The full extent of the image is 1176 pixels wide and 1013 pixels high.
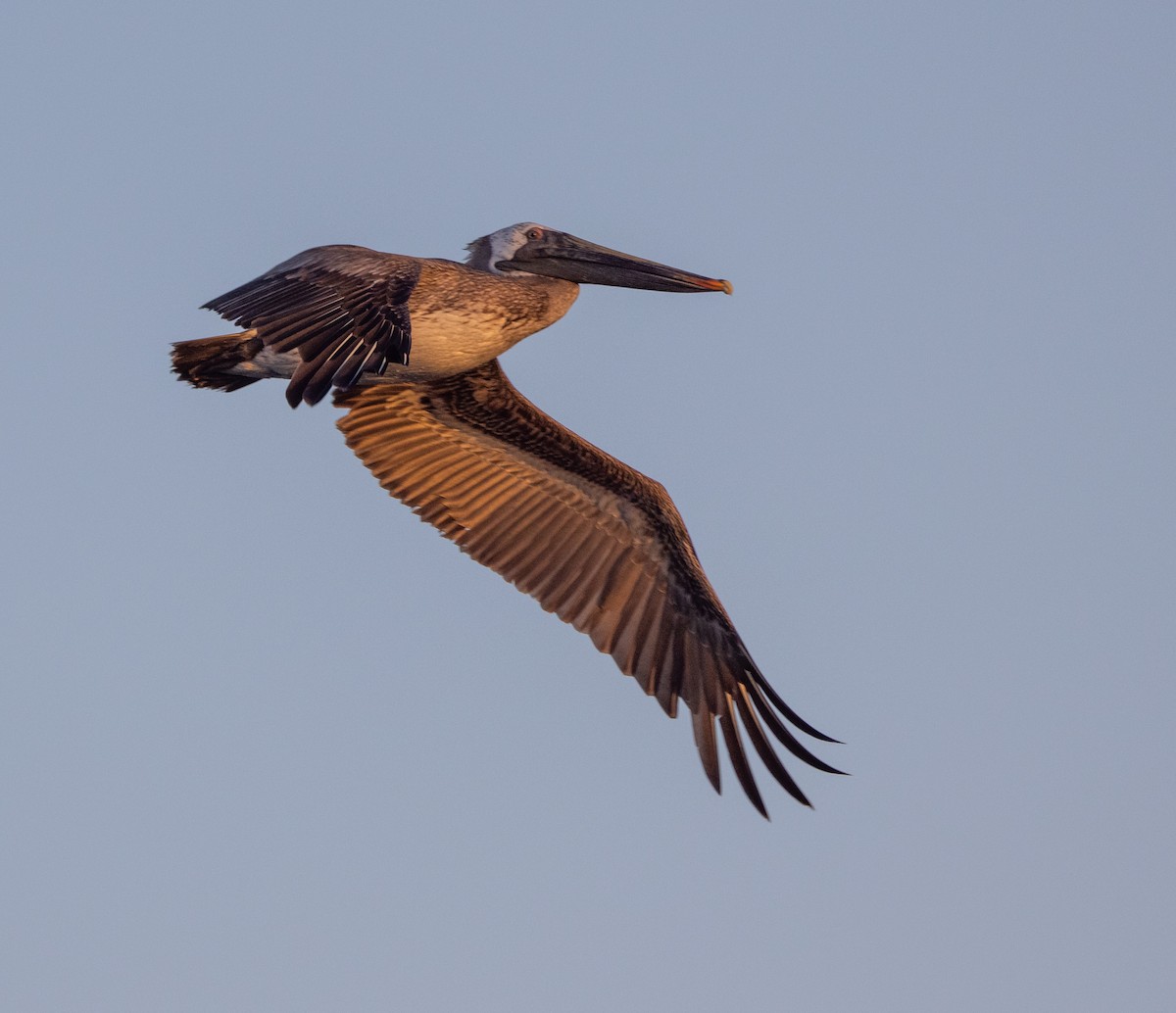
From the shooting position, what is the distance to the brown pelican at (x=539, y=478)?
37.1ft

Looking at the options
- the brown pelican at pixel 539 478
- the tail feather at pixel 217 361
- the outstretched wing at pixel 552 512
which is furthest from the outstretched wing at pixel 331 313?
the outstretched wing at pixel 552 512

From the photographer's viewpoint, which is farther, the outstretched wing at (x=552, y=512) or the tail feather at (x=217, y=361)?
the outstretched wing at (x=552, y=512)

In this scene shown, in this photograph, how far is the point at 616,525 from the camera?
1306 centimetres

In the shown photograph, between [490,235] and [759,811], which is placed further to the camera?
[490,235]

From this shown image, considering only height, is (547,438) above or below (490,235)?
below

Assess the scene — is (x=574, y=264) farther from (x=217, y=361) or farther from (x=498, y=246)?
(x=217, y=361)

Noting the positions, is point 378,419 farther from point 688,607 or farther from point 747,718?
point 747,718

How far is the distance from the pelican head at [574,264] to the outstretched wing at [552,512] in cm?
82

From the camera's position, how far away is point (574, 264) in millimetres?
12156

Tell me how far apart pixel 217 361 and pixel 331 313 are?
87.0 inches

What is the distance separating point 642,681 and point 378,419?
2713 millimetres

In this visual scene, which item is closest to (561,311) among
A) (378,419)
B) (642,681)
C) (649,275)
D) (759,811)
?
A: (649,275)

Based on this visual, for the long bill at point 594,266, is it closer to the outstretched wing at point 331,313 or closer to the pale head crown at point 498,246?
the pale head crown at point 498,246

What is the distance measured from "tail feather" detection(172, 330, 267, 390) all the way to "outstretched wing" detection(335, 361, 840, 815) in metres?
1.24
